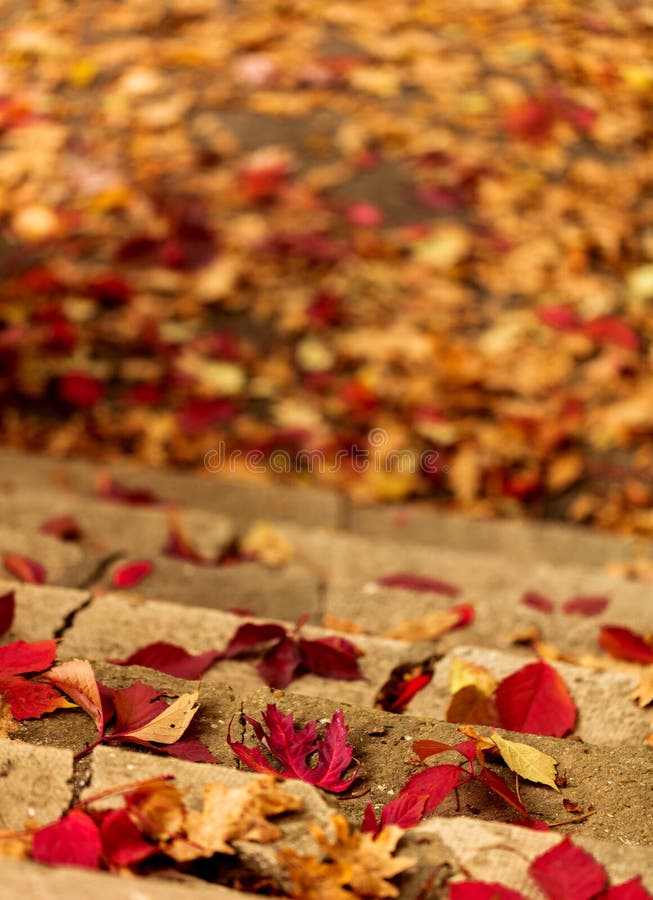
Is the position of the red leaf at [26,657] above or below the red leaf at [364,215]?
above

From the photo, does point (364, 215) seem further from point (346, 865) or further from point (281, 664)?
point (346, 865)

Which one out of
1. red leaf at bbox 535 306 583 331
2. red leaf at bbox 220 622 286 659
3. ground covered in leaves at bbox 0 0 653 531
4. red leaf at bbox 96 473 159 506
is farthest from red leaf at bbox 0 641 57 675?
red leaf at bbox 535 306 583 331

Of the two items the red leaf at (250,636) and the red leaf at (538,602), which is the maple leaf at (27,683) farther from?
the red leaf at (538,602)

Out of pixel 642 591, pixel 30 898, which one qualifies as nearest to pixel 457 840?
pixel 30 898

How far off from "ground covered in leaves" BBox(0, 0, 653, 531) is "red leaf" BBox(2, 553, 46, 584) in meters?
1.31

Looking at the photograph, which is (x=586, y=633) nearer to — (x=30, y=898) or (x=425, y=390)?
(x=30, y=898)

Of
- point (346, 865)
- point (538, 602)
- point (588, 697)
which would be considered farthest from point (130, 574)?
point (346, 865)

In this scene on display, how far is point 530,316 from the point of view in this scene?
3469 mm

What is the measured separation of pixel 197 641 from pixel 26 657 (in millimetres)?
360

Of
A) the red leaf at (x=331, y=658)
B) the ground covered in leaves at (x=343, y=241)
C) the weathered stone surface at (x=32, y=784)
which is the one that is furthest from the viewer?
the ground covered in leaves at (x=343, y=241)

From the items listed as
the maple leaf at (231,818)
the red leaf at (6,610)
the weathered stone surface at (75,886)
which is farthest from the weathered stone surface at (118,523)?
the weathered stone surface at (75,886)

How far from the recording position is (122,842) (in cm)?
92

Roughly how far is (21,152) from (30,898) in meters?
3.70

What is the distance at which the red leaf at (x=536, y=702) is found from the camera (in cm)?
136
